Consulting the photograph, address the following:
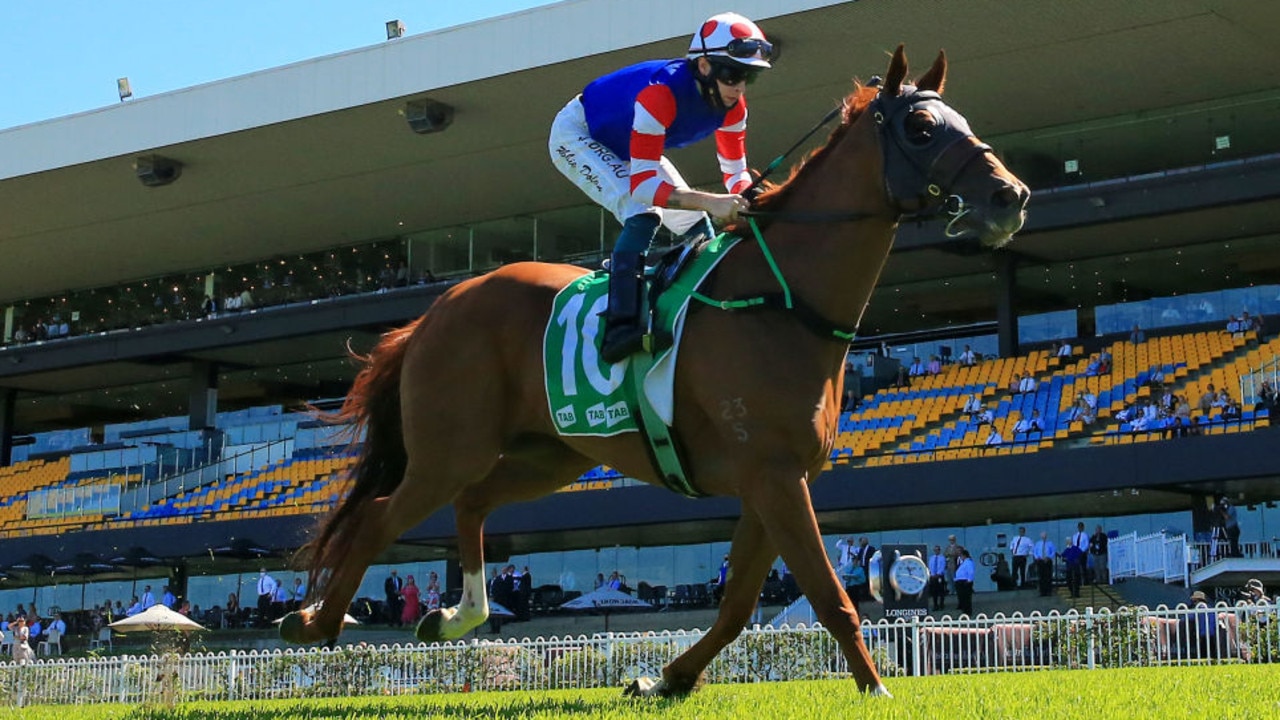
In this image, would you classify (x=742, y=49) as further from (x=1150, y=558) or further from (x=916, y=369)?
(x=916, y=369)

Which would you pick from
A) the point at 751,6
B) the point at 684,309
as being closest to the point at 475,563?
the point at 684,309

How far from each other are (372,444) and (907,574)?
460 inches

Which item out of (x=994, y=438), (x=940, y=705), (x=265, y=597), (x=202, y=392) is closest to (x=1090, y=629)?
(x=940, y=705)

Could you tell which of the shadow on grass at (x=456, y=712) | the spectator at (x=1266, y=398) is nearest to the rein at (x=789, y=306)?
the shadow on grass at (x=456, y=712)

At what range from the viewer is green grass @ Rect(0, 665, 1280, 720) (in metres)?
5.21

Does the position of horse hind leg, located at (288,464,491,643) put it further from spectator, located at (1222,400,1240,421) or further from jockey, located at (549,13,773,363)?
spectator, located at (1222,400,1240,421)

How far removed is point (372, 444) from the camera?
8.04 meters

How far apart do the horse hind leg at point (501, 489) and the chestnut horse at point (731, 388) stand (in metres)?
0.01

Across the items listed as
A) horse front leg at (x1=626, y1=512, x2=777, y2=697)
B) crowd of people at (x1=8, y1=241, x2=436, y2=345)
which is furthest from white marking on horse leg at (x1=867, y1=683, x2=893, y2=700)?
crowd of people at (x1=8, y1=241, x2=436, y2=345)

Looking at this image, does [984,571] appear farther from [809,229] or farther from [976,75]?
[809,229]

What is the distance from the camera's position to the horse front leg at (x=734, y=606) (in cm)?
689

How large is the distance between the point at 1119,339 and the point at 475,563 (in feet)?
88.4

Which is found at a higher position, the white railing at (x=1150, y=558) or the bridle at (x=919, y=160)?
the bridle at (x=919, y=160)

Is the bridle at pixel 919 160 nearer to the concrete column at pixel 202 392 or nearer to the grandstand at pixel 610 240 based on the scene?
the grandstand at pixel 610 240
